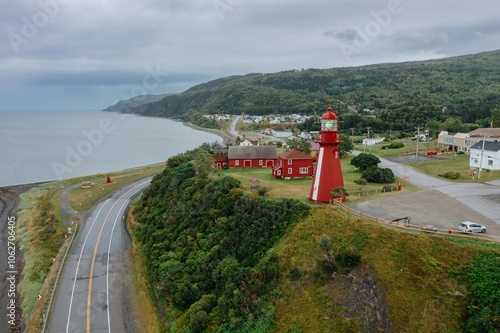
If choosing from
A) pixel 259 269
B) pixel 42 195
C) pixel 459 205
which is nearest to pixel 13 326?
pixel 259 269

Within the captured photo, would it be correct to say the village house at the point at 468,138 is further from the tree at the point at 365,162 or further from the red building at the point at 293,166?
the red building at the point at 293,166

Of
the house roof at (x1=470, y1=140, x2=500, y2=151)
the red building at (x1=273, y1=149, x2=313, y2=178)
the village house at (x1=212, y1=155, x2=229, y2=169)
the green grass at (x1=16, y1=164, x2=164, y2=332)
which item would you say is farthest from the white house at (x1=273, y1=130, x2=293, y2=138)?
the house roof at (x1=470, y1=140, x2=500, y2=151)

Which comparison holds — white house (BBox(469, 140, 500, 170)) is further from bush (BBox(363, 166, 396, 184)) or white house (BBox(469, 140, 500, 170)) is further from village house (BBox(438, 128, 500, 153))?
village house (BBox(438, 128, 500, 153))

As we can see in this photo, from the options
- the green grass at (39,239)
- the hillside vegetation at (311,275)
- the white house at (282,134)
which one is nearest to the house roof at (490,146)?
the hillside vegetation at (311,275)

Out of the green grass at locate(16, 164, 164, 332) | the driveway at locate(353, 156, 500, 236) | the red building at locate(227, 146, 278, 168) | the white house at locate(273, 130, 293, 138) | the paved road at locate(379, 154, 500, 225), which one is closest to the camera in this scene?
the driveway at locate(353, 156, 500, 236)

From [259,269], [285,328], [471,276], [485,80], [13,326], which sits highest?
[485,80]

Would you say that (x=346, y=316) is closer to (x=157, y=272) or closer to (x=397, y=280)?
(x=397, y=280)
